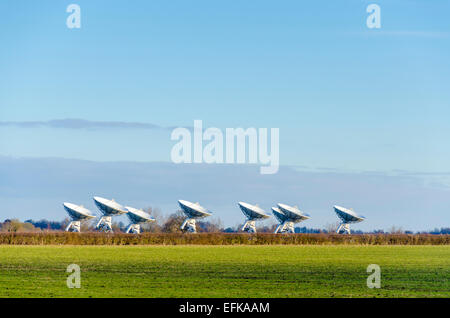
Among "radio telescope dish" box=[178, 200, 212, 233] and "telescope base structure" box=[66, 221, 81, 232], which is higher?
"radio telescope dish" box=[178, 200, 212, 233]

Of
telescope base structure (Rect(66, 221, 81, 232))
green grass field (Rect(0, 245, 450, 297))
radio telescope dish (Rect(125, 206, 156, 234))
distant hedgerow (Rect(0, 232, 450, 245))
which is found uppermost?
radio telescope dish (Rect(125, 206, 156, 234))

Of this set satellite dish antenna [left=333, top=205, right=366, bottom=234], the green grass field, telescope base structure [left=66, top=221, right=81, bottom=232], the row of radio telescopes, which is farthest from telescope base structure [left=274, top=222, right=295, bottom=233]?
the green grass field

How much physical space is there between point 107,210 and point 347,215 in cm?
3243

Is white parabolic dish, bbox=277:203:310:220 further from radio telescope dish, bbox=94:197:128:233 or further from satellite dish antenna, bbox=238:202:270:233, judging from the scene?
radio telescope dish, bbox=94:197:128:233

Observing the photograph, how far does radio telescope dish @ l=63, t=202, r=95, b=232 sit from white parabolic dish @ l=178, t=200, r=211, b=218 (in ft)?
39.4

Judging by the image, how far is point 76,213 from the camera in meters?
87.6

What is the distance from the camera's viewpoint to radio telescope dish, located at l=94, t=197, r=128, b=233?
8500cm

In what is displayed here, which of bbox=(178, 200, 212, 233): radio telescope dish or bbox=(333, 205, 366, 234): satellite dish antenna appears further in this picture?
bbox=(333, 205, 366, 234): satellite dish antenna

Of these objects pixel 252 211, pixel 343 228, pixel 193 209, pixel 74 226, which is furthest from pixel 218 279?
pixel 343 228

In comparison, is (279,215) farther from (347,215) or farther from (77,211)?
(77,211)

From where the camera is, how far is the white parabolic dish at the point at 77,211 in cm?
8719

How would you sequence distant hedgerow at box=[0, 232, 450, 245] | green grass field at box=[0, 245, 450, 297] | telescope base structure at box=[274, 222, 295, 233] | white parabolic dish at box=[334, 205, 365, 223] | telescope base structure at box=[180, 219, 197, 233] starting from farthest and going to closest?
telescope base structure at box=[274, 222, 295, 233], white parabolic dish at box=[334, 205, 365, 223], telescope base structure at box=[180, 219, 197, 233], distant hedgerow at box=[0, 232, 450, 245], green grass field at box=[0, 245, 450, 297]
